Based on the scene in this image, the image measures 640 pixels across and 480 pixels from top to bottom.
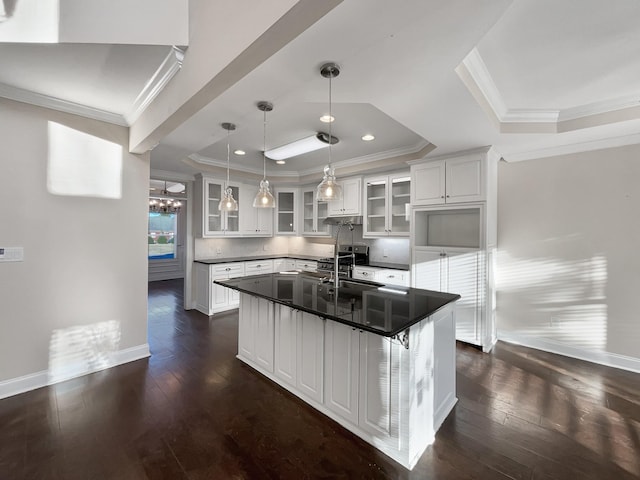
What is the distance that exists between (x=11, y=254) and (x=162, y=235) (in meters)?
6.77

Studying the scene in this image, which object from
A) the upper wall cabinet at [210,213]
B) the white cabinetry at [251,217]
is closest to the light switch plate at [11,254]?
the upper wall cabinet at [210,213]

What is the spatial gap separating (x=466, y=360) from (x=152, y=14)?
4097 mm

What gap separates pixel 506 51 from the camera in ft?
6.11

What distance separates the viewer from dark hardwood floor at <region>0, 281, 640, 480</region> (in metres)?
1.68

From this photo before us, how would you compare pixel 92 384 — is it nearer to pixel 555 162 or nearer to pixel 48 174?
pixel 48 174

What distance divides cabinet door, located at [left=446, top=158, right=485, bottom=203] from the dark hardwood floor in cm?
194

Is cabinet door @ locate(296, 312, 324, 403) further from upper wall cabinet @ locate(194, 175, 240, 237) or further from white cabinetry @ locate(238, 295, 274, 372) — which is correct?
upper wall cabinet @ locate(194, 175, 240, 237)

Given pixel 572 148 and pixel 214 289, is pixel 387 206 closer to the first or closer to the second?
pixel 572 148

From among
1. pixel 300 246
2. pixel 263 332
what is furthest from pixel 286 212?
pixel 263 332

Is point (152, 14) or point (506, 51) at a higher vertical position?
point (152, 14)

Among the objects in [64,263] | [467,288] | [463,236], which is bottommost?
[467,288]

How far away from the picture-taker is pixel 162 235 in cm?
877

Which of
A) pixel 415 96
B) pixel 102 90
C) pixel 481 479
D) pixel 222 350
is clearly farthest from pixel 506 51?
pixel 222 350

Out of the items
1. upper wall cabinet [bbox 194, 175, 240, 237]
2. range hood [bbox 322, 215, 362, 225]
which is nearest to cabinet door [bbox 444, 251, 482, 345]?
range hood [bbox 322, 215, 362, 225]
